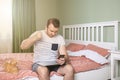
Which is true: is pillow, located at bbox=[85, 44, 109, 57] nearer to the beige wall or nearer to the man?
the man

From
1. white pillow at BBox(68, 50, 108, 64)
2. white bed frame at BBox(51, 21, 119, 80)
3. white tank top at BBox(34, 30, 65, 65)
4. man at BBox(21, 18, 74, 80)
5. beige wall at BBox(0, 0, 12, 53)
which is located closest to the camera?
man at BBox(21, 18, 74, 80)

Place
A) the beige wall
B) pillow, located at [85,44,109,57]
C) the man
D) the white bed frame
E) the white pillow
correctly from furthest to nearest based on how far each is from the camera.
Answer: the beige wall < pillow, located at [85,44,109,57] < the white pillow < the white bed frame < the man

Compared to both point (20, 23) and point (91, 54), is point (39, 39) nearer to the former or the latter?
point (91, 54)

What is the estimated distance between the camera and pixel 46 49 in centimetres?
198

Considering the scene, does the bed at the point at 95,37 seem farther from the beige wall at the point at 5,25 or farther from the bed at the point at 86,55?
the beige wall at the point at 5,25

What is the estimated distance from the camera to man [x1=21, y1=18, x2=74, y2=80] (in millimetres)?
1860

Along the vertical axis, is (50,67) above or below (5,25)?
below

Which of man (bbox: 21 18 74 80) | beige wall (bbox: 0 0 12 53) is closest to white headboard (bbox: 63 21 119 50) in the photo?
man (bbox: 21 18 74 80)

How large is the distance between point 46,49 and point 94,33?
4.29 feet

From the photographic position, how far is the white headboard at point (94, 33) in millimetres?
2600

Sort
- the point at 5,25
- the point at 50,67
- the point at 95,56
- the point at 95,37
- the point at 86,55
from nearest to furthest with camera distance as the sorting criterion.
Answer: the point at 50,67
the point at 95,56
the point at 86,55
the point at 95,37
the point at 5,25

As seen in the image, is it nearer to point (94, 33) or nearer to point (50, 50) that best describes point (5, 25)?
point (94, 33)

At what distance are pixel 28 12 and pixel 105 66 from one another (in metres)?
2.29

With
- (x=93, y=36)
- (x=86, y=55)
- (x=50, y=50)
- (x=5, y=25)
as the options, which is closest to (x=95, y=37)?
(x=93, y=36)
